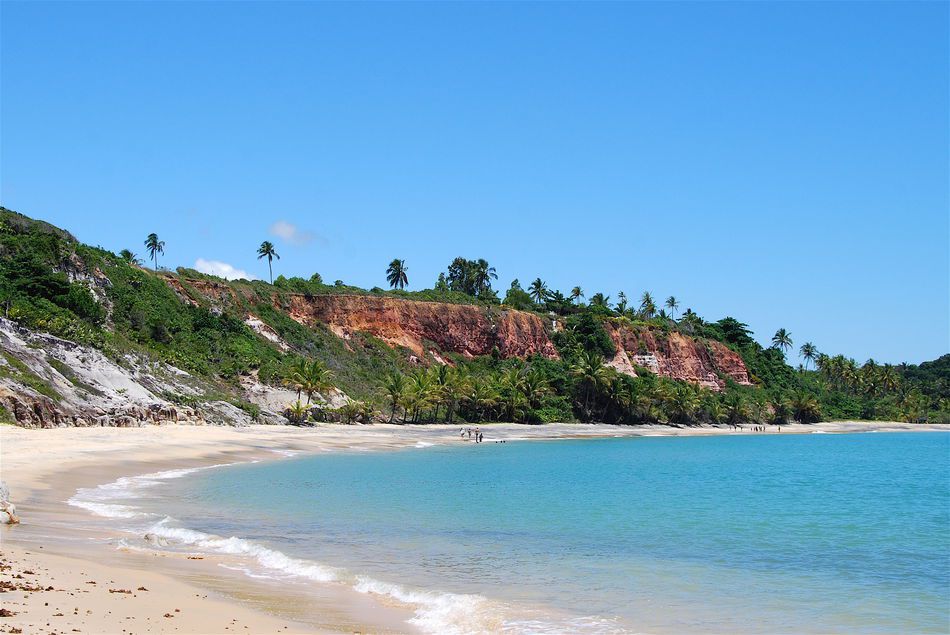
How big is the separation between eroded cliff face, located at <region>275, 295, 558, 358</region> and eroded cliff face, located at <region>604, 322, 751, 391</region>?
10584mm

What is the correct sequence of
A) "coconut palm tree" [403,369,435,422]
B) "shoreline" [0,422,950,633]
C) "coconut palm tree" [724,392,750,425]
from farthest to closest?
"coconut palm tree" [724,392,750,425]
"coconut palm tree" [403,369,435,422]
"shoreline" [0,422,950,633]

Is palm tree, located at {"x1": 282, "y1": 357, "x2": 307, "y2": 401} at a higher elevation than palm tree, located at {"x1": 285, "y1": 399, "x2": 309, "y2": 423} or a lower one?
higher

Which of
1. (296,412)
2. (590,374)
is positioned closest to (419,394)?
(296,412)

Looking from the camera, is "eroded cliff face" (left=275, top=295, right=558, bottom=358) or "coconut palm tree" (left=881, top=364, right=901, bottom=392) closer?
"eroded cliff face" (left=275, top=295, right=558, bottom=358)

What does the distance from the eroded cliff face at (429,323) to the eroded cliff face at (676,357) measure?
1058 cm

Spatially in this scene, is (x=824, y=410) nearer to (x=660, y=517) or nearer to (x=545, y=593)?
(x=660, y=517)

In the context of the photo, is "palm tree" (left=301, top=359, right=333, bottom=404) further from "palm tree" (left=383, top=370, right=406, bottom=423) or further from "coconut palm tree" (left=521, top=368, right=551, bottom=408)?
"coconut palm tree" (left=521, top=368, right=551, bottom=408)

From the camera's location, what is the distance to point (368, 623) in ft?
35.1

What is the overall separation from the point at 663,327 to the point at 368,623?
10144cm

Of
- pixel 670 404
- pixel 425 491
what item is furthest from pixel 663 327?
pixel 425 491

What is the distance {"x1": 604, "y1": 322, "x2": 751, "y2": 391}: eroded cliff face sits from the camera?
4011 inches

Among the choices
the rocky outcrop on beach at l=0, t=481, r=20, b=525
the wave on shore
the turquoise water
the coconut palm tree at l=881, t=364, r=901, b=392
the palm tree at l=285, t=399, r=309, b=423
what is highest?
the coconut palm tree at l=881, t=364, r=901, b=392

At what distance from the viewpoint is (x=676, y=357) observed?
10550cm

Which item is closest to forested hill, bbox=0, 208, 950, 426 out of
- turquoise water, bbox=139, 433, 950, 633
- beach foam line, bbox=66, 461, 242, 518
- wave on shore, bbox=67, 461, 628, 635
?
beach foam line, bbox=66, 461, 242, 518
